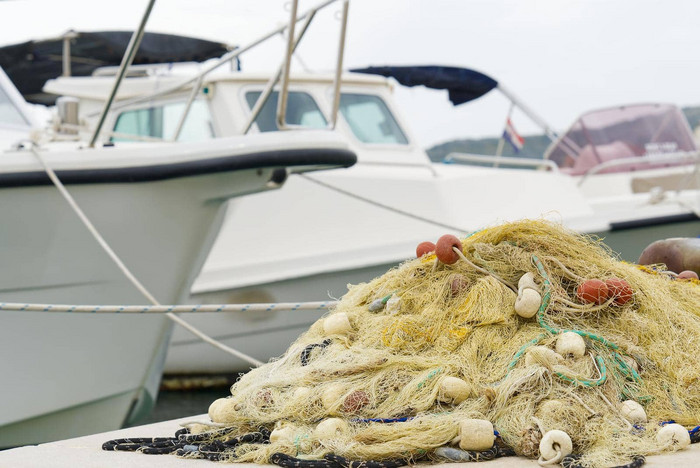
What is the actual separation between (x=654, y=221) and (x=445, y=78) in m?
4.07

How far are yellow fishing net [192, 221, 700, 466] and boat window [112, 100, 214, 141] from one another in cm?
554

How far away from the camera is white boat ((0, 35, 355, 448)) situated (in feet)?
17.3

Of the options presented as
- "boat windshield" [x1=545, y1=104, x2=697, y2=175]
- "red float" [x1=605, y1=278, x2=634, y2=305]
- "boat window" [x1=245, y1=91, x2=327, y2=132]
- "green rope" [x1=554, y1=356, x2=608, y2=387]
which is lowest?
"boat windshield" [x1=545, y1=104, x2=697, y2=175]

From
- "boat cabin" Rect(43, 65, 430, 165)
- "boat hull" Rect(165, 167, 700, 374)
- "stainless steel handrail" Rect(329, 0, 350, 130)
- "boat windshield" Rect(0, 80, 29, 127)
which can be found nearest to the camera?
"stainless steel handrail" Rect(329, 0, 350, 130)

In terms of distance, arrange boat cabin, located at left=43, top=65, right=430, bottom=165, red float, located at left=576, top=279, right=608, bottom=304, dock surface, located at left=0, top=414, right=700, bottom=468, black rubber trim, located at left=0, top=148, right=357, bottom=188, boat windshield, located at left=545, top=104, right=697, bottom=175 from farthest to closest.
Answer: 1. boat windshield, located at left=545, top=104, right=697, bottom=175
2. boat cabin, located at left=43, top=65, right=430, bottom=165
3. black rubber trim, located at left=0, top=148, right=357, bottom=188
4. red float, located at left=576, top=279, right=608, bottom=304
5. dock surface, located at left=0, top=414, right=700, bottom=468

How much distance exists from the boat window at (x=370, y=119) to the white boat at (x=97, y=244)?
11.0 ft

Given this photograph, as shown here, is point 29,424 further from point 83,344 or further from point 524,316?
point 524,316

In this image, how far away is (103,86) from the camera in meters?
9.14

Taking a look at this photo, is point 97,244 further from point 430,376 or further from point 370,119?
point 370,119

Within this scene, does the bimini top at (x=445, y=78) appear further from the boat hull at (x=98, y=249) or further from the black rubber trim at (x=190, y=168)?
the black rubber trim at (x=190, y=168)

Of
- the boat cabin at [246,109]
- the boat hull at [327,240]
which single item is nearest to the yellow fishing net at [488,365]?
the boat hull at [327,240]

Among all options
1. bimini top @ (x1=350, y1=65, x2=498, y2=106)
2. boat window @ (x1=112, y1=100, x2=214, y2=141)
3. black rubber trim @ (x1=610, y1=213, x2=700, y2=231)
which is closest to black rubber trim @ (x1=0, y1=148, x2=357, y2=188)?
boat window @ (x1=112, y1=100, x2=214, y2=141)

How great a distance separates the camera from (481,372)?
8.95ft

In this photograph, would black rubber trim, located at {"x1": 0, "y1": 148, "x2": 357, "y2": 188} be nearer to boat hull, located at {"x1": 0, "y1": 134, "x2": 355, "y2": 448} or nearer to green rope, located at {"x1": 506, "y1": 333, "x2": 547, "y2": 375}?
boat hull, located at {"x1": 0, "y1": 134, "x2": 355, "y2": 448}
